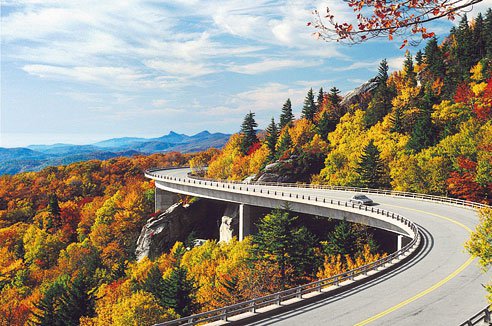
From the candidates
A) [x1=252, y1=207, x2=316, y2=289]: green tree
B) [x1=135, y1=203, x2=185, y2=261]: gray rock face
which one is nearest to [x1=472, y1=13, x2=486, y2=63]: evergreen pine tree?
[x1=252, y1=207, x2=316, y2=289]: green tree

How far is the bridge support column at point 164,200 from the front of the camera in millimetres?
91562

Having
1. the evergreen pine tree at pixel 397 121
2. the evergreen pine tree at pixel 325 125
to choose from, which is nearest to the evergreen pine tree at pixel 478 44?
the evergreen pine tree at pixel 397 121

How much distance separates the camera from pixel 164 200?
301ft

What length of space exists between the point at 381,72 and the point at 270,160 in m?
42.9

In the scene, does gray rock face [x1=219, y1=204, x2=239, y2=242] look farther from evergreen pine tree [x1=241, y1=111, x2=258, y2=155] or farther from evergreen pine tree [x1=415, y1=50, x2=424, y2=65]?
evergreen pine tree [x1=415, y1=50, x2=424, y2=65]

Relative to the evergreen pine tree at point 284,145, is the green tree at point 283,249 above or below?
below

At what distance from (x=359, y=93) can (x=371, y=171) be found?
154 ft

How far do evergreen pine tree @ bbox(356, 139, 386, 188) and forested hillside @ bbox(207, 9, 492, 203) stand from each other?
0.56 feet

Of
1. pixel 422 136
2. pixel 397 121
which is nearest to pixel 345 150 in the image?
pixel 397 121

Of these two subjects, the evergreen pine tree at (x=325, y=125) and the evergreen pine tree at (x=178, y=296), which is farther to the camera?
the evergreen pine tree at (x=325, y=125)

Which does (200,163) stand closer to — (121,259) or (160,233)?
(160,233)

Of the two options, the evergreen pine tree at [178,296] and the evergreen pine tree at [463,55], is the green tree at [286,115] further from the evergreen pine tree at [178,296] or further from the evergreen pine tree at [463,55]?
the evergreen pine tree at [178,296]

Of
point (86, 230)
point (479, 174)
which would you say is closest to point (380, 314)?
point (479, 174)

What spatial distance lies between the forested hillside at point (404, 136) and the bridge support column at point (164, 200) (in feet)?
53.3
